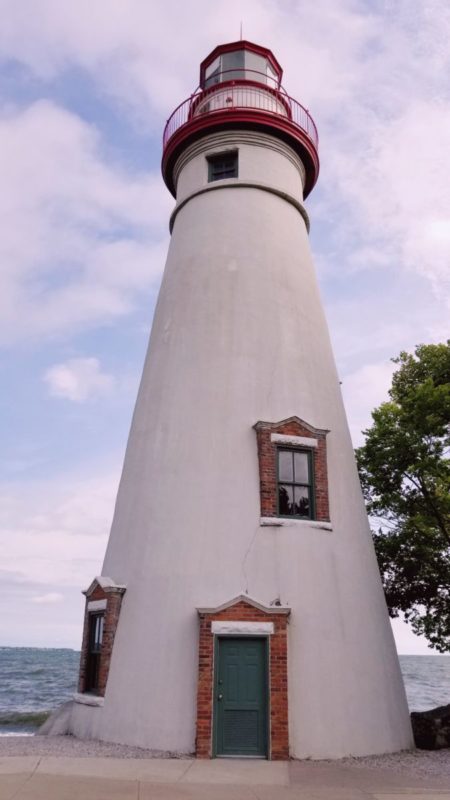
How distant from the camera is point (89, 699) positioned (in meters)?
11.4

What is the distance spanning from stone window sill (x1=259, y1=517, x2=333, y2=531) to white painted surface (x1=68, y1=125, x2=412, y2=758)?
13cm

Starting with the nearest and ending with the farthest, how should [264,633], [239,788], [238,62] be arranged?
[239,788] → [264,633] → [238,62]

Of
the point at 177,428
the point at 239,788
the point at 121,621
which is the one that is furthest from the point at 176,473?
the point at 239,788

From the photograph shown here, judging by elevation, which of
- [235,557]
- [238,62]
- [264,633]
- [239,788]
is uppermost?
[238,62]

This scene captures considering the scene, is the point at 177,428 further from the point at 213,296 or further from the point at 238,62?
the point at 238,62

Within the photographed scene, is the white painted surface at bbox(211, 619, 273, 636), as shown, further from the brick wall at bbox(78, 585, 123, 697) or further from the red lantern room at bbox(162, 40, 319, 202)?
the red lantern room at bbox(162, 40, 319, 202)

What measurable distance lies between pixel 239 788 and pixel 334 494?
5599 mm

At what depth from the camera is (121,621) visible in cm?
1146

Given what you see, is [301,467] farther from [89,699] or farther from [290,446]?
[89,699]

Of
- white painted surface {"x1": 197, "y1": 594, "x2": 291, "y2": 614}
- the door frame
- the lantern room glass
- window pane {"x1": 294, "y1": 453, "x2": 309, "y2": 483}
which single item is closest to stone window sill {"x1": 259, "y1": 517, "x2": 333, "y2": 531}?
window pane {"x1": 294, "y1": 453, "x2": 309, "y2": 483}

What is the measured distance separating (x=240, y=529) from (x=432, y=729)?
611 cm

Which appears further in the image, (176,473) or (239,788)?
(176,473)

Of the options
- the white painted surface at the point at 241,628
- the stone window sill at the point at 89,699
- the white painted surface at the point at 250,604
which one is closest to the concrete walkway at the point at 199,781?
the stone window sill at the point at 89,699

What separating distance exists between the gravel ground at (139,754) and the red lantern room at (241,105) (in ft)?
44.5
